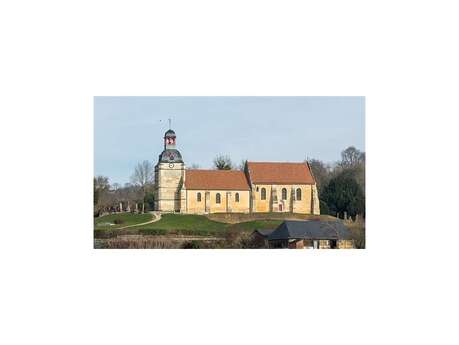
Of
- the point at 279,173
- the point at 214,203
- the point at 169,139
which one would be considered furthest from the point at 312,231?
the point at 169,139

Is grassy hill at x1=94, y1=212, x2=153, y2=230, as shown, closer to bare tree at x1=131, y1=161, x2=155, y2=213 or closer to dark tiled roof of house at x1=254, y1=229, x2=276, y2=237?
bare tree at x1=131, y1=161, x2=155, y2=213

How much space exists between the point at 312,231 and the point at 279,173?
2.00 meters

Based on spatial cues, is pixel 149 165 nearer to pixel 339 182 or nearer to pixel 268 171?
pixel 268 171

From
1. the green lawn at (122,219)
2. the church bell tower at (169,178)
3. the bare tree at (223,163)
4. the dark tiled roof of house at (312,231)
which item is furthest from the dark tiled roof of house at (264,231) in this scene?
the green lawn at (122,219)

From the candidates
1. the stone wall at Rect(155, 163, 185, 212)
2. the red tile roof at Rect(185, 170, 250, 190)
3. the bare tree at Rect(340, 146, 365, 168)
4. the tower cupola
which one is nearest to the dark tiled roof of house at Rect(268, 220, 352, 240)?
the bare tree at Rect(340, 146, 365, 168)

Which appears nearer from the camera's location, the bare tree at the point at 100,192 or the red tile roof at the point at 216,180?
the bare tree at the point at 100,192

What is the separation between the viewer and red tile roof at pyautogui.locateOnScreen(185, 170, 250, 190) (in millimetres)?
19906

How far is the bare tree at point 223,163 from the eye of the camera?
760 inches

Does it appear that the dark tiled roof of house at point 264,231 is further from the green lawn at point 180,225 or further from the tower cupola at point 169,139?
the tower cupola at point 169,139

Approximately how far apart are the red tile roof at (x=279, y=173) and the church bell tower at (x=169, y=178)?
1854mm

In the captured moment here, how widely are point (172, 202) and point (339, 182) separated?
4.37 meters

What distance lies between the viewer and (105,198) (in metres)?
19.1

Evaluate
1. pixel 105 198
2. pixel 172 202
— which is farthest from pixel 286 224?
pixel 105 198

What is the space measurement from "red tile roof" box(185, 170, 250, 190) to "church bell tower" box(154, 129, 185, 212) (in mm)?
241
